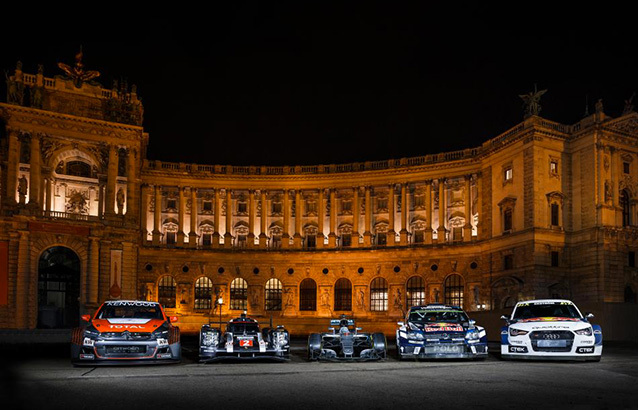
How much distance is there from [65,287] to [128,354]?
39.4 meters

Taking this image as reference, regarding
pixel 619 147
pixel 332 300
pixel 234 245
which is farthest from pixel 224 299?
pixel 619 147

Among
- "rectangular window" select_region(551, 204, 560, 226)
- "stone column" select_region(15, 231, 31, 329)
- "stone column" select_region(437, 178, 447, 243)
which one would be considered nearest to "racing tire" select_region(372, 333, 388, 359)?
"rectangular window" select_region(551, 204, 560, 226)

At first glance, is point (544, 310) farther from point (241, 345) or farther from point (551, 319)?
point (241, 345)

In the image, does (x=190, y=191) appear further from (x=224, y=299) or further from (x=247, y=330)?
(x=247, y=330)

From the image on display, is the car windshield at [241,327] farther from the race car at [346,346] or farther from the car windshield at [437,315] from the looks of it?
the car windshield at [437,315]

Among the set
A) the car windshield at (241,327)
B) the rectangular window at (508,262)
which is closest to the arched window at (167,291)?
the rectangular window at (508,262)

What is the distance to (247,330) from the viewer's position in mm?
23125

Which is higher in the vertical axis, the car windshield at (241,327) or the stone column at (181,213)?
the stone column at (181,213)

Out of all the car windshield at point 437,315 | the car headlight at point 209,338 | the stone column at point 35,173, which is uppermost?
the stone column at point 35,173

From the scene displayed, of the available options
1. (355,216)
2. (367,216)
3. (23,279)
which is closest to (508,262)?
(367,216)

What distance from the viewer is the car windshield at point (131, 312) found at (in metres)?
21.3

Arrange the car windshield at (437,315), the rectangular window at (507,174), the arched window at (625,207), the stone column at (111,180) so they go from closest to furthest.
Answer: the car windshield at (437,315), the arched window at (625,207), the stone column at (111,180), the rectangular window at (507,174)

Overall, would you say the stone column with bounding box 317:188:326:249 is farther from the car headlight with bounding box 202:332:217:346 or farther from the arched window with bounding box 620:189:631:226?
the car headlight with bounding box 202:332:217:346

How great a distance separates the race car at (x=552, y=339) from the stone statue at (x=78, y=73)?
46.8 metres
